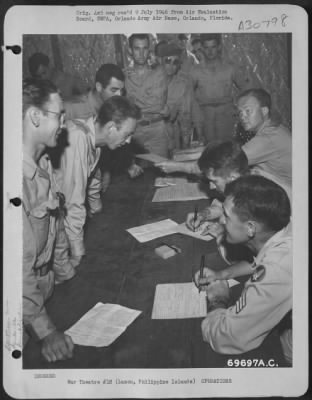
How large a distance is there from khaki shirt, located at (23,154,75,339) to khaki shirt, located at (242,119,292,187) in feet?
1.54

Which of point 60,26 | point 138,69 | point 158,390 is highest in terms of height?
point 60,26

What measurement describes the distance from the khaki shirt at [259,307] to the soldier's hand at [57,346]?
31 cm

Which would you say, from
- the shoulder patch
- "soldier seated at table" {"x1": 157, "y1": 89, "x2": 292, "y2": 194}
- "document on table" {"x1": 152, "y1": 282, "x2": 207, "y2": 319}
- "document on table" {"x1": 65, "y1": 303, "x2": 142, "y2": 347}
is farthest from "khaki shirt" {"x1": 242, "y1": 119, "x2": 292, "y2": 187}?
"document on table" {"x1": 65, "y1": 303, "x2": 142, "y2": 347}

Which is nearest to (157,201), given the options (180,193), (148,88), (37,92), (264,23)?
(180,193)

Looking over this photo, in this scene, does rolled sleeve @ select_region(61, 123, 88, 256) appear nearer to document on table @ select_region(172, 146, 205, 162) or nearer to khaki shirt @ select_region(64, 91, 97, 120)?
khaki shirt @ select_region(64, 91, 97, 120)

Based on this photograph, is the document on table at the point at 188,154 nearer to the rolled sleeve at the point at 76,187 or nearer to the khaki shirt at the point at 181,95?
the khaki shirt at the point at 181,95

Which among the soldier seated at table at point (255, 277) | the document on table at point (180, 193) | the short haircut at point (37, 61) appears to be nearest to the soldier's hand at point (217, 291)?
the soldier seated at table at point (255, 277)

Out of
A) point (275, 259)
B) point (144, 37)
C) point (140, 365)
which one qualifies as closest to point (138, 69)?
point (144, 37)

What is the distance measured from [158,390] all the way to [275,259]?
409 mm

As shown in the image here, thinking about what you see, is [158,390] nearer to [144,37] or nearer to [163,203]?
[163,203]

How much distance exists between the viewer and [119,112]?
110 centimetres

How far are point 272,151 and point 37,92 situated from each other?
1.85 ft

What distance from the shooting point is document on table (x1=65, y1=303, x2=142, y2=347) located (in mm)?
1071

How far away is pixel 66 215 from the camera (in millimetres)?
1098
